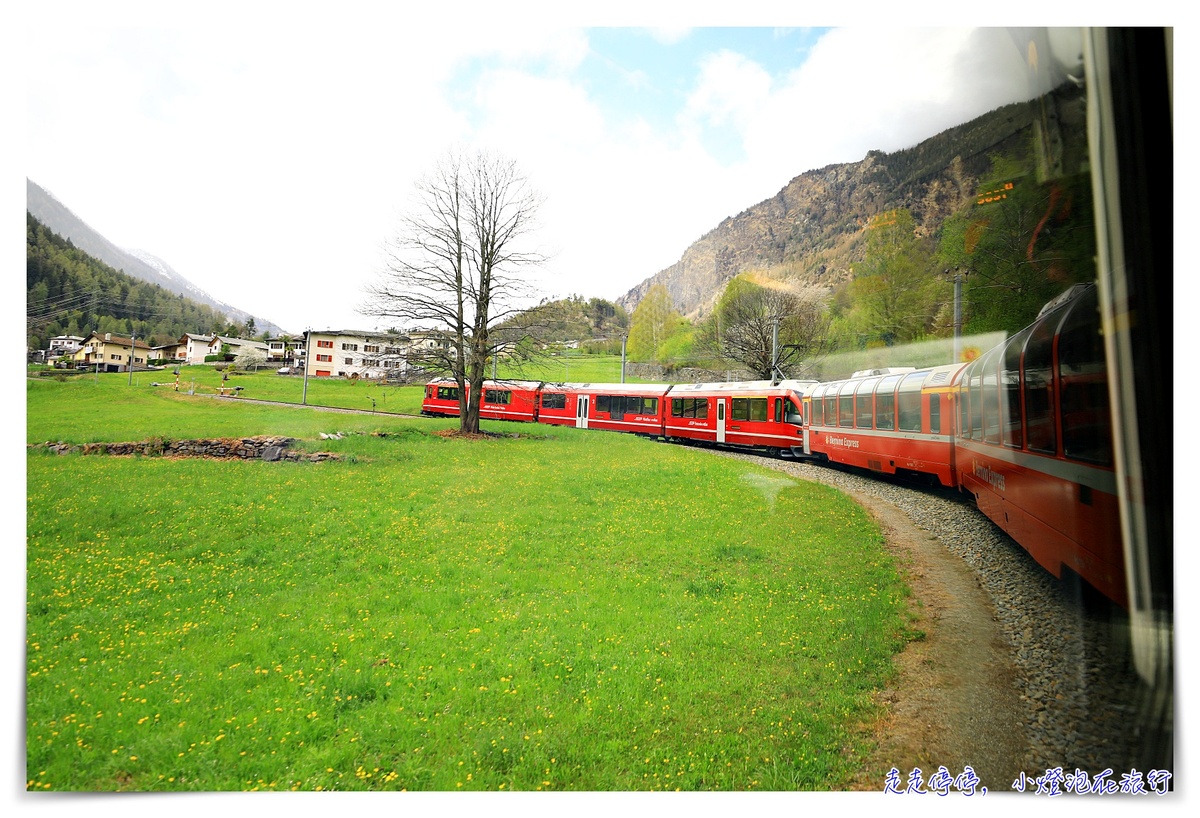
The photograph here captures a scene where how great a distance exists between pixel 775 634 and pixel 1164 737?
4.17ft

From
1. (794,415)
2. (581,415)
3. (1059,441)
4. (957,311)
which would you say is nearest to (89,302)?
(581,415)

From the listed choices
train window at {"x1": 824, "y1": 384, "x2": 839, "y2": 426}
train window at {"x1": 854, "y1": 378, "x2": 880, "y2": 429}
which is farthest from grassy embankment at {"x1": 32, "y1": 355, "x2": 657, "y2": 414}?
train window at {"x1": 854, "y1": 378, "x2": 880, "y2": 429}

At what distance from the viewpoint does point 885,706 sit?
5.38 ft

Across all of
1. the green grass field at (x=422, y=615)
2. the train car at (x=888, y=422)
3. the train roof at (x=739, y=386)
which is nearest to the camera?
the green grass field at (x=422, y=615)

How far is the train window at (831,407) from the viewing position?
2.37m

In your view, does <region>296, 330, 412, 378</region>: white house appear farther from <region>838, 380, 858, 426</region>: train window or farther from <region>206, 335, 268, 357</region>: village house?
<region>838, 380, 858, 426</region>: train window

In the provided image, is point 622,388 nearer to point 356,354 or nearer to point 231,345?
point 356,354

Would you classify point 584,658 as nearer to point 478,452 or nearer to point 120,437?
point 478,452

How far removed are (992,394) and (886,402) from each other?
38 cm

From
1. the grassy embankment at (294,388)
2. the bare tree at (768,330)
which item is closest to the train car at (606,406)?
the grassy embankment at (294,388)

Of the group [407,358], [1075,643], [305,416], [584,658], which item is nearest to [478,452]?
[407,358]

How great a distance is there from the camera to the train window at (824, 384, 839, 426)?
237cm

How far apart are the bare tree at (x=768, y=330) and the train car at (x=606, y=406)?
1.52ft

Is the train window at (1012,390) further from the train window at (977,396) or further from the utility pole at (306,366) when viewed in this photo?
the utility pole at (306,366)
